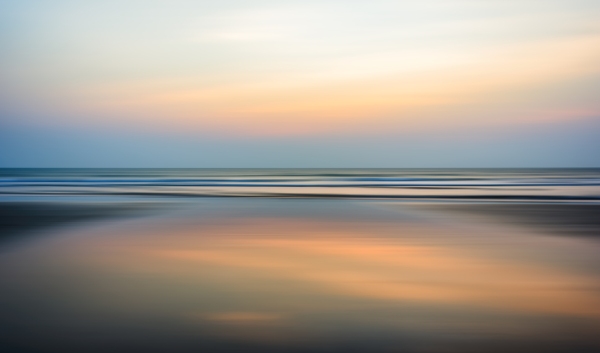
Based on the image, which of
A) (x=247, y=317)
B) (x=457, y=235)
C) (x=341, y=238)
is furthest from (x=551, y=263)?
(x=247, y=317)

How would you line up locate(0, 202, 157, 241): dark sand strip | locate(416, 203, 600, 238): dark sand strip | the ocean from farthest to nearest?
locate(0, 202, 157, 241): dark sand strip, locate(416, 203, 600, 238): dark sand strip, the ocean

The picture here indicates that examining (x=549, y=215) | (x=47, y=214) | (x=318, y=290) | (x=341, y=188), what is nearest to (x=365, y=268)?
(x=318, y=290)

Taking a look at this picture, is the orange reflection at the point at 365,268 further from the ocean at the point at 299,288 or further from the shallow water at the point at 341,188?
the shallow water at the point at 341,188

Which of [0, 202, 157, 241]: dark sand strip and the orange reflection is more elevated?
[0, 202, 157, 241]: dark sand strip

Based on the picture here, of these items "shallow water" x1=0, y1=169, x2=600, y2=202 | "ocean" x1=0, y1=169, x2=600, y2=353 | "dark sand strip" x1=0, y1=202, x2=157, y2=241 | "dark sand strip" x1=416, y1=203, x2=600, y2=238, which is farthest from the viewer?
"shallow water" x1=0, y1=169, x2=600, y2=202

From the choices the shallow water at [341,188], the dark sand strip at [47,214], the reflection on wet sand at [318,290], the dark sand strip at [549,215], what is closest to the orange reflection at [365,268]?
the reflection on wet sand at [318,290]

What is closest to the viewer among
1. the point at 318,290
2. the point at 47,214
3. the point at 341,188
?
the point at 318,290

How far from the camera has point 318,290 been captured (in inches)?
223

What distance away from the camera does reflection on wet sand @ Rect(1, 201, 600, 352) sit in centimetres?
413

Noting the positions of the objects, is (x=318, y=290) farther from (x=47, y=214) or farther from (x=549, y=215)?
(x=47, y=214)

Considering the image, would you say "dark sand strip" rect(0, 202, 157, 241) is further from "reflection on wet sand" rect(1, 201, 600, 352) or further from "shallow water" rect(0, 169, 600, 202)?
"shallow water" rect(0, 169, 600, 202)

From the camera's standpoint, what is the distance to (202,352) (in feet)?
12.3

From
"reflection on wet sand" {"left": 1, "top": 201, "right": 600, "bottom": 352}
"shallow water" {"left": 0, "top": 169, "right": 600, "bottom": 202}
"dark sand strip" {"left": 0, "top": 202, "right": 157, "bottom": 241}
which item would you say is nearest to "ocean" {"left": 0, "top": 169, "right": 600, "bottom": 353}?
"reflection on wet sand" {"left": 1, "top": 201, "right": 600, "bottom": 352}

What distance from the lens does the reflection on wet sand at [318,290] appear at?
13.5 ft
